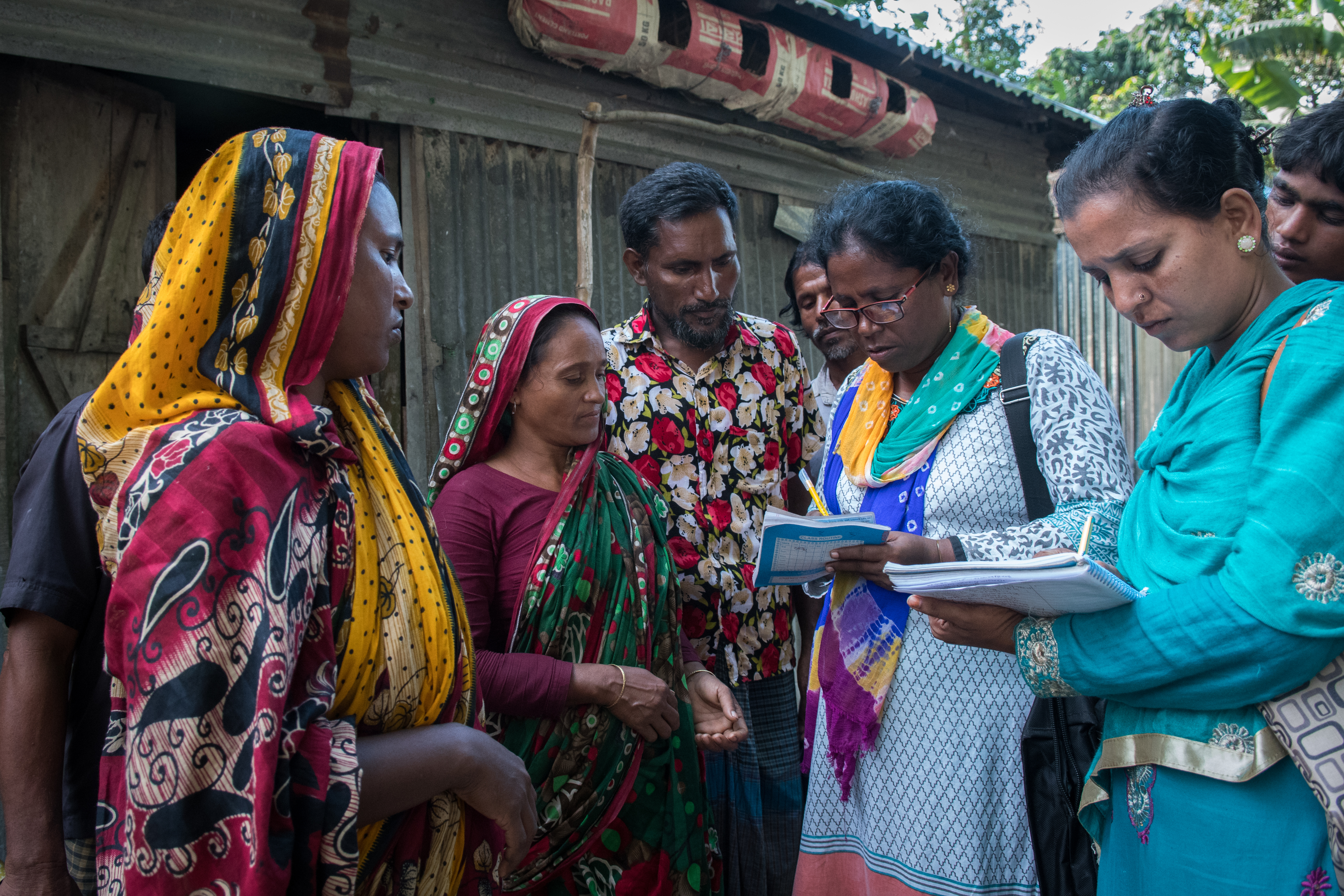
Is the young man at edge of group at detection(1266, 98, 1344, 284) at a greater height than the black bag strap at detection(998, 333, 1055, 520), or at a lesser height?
greater

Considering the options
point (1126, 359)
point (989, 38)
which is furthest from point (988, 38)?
point (1126, 359)

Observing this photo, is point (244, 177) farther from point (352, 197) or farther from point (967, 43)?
point (967, 43)

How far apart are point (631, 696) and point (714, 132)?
13.5 feet

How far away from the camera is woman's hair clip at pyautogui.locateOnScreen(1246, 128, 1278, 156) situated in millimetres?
1594

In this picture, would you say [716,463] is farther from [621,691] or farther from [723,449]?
[621,691]

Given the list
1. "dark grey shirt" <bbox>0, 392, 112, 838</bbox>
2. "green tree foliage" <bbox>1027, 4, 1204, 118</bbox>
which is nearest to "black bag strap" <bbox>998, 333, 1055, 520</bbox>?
"dark grey shirt" <bbox>0, 392, 112, 838</bbox>

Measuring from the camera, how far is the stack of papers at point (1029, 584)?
1.33 m

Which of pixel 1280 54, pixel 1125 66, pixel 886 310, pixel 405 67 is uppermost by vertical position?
pixel 1125 66

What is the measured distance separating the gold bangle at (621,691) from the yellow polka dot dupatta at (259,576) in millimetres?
565

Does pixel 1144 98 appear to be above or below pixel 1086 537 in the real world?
above

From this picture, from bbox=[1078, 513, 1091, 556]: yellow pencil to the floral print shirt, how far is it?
3.88 feet

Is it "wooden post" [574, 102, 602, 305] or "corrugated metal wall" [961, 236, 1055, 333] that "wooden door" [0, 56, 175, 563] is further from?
"corrugated metal wall" [961, 236, 1055, 333]

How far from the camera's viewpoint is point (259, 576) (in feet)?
3.97

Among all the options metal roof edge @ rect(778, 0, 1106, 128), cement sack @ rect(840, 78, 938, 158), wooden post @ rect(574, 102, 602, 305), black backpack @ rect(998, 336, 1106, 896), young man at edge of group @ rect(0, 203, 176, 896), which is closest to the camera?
young man at edge of group @ rect(0, 203, 176, 896)
